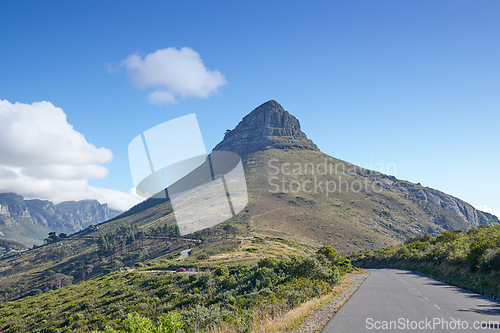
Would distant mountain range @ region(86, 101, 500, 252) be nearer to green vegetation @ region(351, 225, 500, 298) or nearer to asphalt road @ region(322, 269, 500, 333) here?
green vegetation @ region(351, 225, 500, 298)

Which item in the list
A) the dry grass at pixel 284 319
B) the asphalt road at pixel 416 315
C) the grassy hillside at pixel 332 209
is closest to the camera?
the asphalt road at pixel 416 315

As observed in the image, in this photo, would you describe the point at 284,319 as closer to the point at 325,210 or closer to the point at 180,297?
the point at 180,297

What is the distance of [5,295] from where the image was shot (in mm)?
80438

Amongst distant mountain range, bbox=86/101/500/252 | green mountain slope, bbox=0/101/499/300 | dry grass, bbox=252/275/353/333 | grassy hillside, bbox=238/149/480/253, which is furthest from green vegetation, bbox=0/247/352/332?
grassy hillside, bbox=238/149/480/253

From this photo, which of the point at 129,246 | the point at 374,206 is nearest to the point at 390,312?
the point at 129,246

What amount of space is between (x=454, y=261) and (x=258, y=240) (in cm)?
6271

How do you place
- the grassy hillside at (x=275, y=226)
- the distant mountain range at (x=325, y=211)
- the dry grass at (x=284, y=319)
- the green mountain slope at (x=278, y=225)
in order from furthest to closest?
the distant mountain range at (x=325, y=211) → the green mountain slope at (x=278, y=225) → the grassy hillside at (x=275, y=226) → the dry grass at (x=284, y=319)

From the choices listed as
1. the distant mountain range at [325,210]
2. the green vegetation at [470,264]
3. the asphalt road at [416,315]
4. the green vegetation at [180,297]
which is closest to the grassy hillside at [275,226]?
the distant mountain range at [325,210]

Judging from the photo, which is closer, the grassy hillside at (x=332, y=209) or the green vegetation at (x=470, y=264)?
the green vegetation at (x=470, y=264)

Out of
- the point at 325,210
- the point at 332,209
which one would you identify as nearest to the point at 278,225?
the point at 325,210

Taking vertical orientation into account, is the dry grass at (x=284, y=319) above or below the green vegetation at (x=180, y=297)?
above

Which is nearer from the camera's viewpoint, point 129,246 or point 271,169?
point 129,246

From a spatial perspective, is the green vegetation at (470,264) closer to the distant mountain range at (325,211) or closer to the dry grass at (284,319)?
the dry grass at (284,319)

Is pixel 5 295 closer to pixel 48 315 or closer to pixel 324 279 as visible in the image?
pixel 48 315
